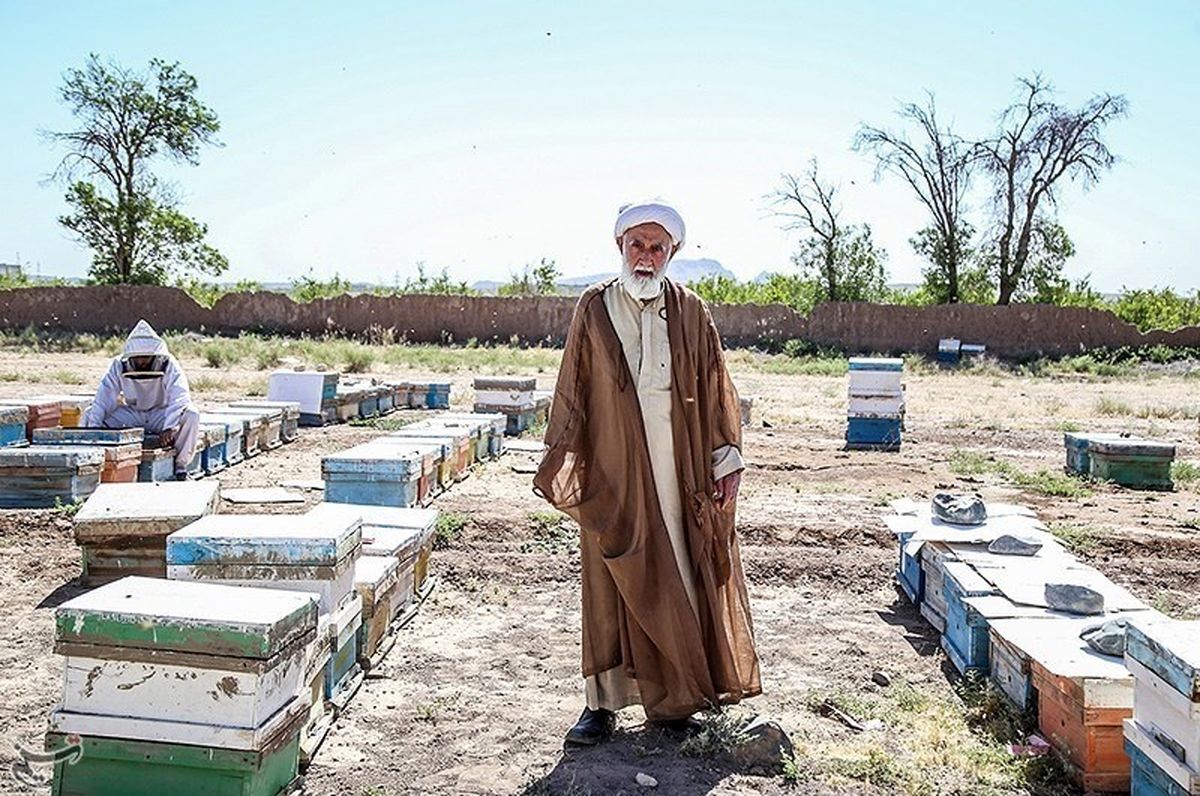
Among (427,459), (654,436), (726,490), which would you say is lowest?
(427,459)

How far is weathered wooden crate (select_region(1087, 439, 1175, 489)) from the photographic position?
1041 centimetres

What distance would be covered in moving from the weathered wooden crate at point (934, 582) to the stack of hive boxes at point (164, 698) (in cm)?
360

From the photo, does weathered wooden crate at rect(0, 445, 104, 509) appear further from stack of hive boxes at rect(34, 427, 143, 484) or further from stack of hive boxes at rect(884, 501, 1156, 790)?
stack of hive boxes at rect(884, 501, 1156, 790)

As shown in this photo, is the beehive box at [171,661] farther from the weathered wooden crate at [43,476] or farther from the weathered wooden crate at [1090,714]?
the weathered wooden crate at [43,476]

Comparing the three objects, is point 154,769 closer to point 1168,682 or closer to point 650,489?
point 650,489

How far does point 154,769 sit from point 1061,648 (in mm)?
3369

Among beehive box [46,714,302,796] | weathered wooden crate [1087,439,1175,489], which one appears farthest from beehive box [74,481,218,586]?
weathered wooden crate [1087,439,1175,489]

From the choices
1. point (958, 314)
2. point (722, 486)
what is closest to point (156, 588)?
point (722, 486)

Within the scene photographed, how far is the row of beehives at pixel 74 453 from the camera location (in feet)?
26.2

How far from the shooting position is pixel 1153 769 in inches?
136

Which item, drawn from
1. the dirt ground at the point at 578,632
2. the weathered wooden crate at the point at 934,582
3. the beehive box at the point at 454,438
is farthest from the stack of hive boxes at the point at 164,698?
the beehive box at the point at 454,438

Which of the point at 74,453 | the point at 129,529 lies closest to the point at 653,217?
the point at 129,529

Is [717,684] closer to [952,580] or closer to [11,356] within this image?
[952,580]

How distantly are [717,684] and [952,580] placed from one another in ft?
5.55
